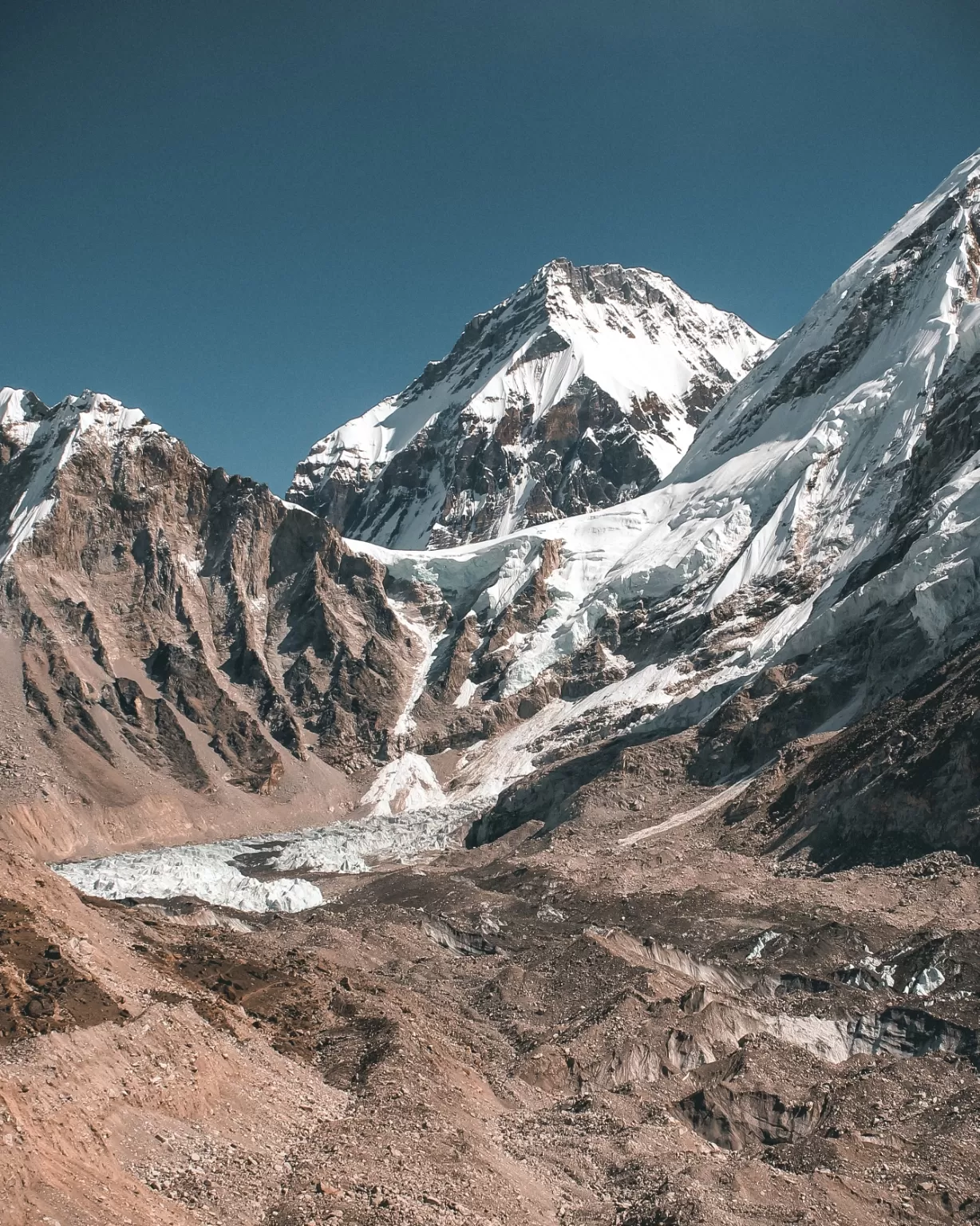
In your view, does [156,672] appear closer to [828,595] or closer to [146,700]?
[146,700]

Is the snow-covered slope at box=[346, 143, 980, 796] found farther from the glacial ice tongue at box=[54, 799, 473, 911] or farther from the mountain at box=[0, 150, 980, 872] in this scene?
the glacial ice tongue at box=[54, 799, 473, 911]

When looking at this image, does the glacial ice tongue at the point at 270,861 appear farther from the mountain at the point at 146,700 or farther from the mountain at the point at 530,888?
the mountain at the point at 146,700

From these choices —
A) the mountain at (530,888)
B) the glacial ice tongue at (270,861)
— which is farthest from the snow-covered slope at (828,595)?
the glacial ice tongue at (270,861)

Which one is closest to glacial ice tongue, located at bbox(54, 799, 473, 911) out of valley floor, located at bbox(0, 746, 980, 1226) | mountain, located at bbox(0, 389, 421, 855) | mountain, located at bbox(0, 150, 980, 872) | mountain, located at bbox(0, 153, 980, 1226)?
mountain, located at bbox(0, 153, 980, 1226)

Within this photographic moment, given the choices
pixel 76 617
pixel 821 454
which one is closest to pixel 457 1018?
pixel 76 617

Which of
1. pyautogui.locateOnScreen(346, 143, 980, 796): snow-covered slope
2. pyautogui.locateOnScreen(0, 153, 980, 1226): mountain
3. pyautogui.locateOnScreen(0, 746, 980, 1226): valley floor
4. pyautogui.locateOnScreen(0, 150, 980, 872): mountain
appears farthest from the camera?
pyautogui.locateOnScreen(0, 150, 980, 872): mountain

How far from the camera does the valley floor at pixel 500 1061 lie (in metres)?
28.4

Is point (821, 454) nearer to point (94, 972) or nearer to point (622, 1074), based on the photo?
point (622, 1074)

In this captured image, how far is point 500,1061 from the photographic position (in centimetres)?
4916

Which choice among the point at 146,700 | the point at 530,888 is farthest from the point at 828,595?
the point at 146,700

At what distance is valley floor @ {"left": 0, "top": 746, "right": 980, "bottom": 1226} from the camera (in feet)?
93.3

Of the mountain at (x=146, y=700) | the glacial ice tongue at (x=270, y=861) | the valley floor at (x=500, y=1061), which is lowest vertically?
the valley floor at (x=500, y=1061)

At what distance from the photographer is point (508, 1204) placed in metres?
32.1

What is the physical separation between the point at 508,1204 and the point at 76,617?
16144 cm
